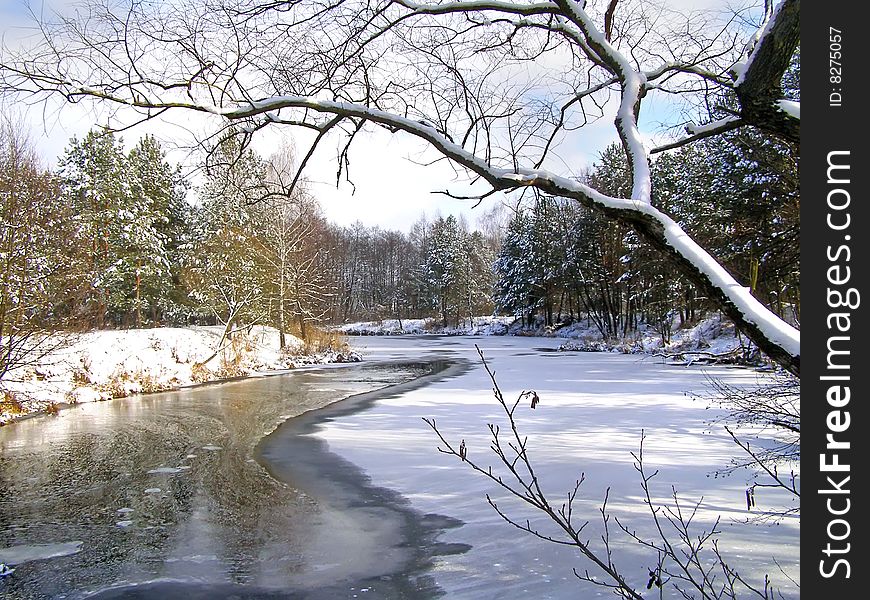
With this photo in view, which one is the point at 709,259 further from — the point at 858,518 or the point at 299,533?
the point at 299,533

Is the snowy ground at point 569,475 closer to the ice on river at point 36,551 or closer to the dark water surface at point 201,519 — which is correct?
the dark water surface at point 201,519

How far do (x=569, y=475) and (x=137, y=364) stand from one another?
50.3ft

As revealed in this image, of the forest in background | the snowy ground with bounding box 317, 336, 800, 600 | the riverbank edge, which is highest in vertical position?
the forest in background

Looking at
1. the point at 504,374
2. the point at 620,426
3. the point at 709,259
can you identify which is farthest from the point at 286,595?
the point at 504,374

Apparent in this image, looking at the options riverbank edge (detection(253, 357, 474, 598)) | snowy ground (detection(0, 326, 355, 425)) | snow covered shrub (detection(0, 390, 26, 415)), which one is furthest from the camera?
snowy ground (detection(0, 326, 355, 425))

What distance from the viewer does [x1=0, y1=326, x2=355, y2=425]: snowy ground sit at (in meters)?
13.4

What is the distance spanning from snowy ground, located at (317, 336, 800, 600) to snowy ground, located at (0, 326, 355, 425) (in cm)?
797

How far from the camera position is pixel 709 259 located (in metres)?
1.92

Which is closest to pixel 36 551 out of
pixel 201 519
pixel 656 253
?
pixel 201 519

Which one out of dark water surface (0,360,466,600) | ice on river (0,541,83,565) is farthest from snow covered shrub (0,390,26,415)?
ice on river (0,541,83,565)

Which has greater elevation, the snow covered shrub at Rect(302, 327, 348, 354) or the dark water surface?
the snow covered shrub at Rect(302, 327, 348, 354)

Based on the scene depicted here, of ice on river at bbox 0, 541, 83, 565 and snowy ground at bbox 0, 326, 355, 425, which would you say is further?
snowy ground at bbox 0, 326, 355, 425

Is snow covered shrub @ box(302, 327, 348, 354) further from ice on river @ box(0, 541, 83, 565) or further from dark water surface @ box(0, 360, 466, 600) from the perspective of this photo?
ice on river @ box(0, 541, 83, 565)

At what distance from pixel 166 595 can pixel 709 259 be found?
440 centimetres
